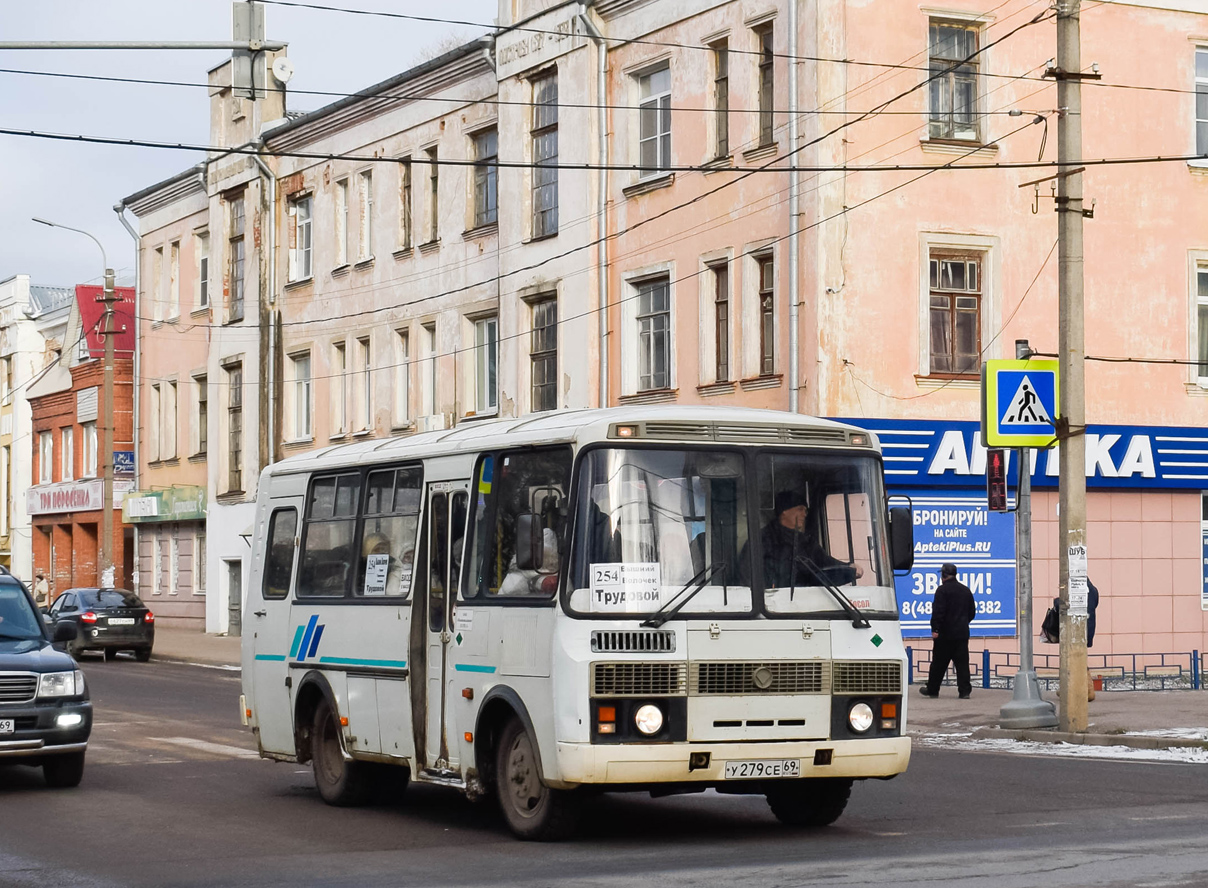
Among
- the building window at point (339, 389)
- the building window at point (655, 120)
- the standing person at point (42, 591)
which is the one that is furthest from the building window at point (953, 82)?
the standing person at point (42, 591)

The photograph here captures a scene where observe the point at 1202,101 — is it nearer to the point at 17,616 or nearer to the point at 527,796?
the point at 17,616

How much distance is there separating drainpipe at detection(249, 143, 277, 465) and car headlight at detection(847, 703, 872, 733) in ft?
115

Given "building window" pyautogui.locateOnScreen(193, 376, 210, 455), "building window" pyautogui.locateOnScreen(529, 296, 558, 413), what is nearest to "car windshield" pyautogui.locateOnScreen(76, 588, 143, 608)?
"building window" pyautogui.locateOnScreen(529, 296, 558, 413)

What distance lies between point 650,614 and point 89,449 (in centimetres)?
5144

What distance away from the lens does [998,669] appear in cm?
2977

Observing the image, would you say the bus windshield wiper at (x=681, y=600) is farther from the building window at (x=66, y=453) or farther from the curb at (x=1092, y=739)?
the building window at (x=66, y=453)

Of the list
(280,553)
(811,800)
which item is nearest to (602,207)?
(280,553)

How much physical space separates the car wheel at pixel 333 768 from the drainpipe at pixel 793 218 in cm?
1545

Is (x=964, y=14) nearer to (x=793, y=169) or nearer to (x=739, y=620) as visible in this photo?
(x=793, y=169)

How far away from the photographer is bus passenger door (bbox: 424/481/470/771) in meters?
12.8

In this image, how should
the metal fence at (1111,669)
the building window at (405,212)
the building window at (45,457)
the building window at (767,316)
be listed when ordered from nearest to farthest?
the metal fence at (1111,669)
the building window at (767,316)
the building window at (405,212)
the building window at (45,457)

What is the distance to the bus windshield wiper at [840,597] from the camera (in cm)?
1193

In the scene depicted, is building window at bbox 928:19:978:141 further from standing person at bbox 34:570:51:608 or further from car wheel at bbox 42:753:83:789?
standing person at bbox 34:570:51:608

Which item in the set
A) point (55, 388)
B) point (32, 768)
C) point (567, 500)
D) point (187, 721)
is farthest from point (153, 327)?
point (567, 500)
